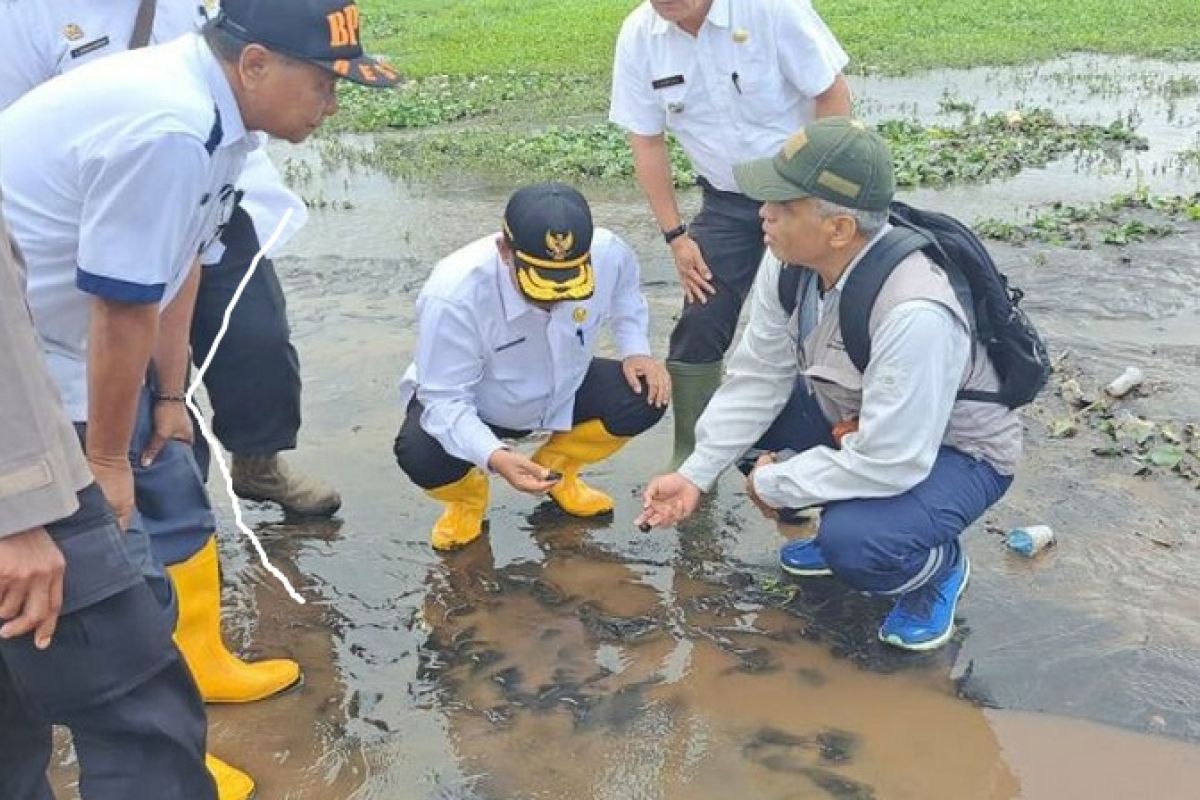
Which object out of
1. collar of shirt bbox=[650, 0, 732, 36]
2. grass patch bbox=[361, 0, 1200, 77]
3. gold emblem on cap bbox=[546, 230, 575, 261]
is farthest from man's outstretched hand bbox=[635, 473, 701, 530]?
grass patch bbox=[361, 0, 1200, 77]

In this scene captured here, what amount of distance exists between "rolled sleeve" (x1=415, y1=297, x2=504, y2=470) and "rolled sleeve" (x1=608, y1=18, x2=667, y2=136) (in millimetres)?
1153

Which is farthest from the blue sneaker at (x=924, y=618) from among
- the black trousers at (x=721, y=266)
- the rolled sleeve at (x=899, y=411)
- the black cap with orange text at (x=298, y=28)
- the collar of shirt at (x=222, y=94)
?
the collar of shirt at (x=222, y=94)

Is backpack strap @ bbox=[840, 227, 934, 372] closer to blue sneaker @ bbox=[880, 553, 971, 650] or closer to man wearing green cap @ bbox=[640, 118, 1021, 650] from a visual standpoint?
man wearing green cap @ bbox=[640, 118, 1021, 650]

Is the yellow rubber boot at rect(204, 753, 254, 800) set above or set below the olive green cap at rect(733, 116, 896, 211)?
below

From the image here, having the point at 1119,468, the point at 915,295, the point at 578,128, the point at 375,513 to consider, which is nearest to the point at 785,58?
the point at 915,295

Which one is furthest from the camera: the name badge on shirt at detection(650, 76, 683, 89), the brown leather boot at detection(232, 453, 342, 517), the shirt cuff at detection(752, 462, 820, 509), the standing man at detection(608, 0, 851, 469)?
the name badge on shirt at detection(650, 76, 683, 89)

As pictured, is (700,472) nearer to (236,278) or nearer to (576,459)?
(576,459)

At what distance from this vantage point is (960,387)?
10.6ft

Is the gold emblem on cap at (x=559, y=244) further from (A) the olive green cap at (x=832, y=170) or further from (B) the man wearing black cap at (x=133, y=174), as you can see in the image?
(B) the man wearing black cap at (x=133, y=174)

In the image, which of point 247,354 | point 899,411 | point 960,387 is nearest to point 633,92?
point 247,354

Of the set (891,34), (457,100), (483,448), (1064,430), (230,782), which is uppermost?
(483,448)

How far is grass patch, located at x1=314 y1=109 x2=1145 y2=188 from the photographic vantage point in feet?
28.0

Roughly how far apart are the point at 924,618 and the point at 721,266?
150cm

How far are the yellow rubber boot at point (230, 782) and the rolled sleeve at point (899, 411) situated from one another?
1.56m
